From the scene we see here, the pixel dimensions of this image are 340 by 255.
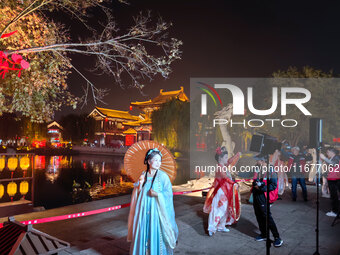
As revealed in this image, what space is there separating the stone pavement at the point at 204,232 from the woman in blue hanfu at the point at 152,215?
86 cm

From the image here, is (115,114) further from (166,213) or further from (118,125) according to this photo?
(166,213)

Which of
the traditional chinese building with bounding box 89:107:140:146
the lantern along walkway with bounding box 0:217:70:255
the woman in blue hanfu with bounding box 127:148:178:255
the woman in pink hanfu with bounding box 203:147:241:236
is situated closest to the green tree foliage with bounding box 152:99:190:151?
the traditional chinese building with bounding box 89:107:140:146

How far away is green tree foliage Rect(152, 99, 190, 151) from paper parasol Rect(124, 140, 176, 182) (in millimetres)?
25912

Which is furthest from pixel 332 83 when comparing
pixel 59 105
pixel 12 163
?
pixel 12 163

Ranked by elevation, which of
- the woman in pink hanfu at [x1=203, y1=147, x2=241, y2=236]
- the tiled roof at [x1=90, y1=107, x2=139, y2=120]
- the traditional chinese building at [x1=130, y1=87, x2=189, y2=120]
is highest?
the traditional chinese building at [x1=130, y1=87, x2=189, y2=120]

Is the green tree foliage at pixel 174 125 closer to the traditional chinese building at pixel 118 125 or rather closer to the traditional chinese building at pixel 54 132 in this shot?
the traditional chinese building at pixel 118 125

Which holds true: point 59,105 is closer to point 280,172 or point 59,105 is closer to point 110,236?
point 110,236

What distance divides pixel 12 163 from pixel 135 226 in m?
5.04

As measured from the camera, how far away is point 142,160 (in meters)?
4.23

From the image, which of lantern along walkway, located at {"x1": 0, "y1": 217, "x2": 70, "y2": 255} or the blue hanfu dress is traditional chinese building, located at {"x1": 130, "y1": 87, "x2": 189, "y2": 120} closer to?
the blue hanfu dress

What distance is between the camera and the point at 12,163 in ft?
22.5

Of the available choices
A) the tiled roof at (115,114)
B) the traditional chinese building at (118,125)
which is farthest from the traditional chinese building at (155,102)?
the tiled roof at (115,114)

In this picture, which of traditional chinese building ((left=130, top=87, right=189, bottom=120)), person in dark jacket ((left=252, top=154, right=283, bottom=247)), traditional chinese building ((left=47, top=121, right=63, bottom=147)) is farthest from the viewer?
traditional chinese building ((left=47, top=121, right=63, bottom=147))

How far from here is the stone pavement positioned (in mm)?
4168
